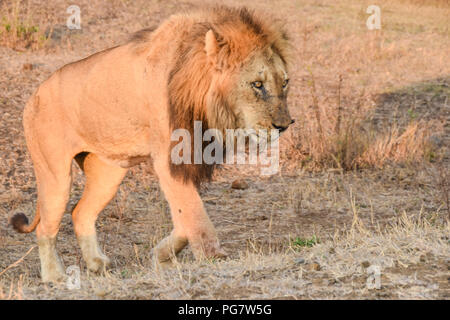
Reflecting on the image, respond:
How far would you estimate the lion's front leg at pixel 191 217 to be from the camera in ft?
14.1

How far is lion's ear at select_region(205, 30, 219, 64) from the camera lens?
4160 mm

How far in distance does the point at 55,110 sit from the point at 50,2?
7.18m

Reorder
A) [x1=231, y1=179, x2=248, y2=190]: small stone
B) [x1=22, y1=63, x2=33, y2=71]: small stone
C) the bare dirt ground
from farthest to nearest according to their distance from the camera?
1. [x1=22, y1=63, x2=33, y2=71]: small stone
2. [x1=231, y1=179, x2=248, y2=190]: small stone
3. the bare dirt ground

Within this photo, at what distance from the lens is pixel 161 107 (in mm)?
4430

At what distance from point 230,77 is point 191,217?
0.87 m

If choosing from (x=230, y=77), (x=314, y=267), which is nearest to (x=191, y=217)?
(x=230, y=77)

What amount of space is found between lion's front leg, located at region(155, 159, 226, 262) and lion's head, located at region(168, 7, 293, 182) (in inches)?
3.5

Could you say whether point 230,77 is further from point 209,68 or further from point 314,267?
point 314,267

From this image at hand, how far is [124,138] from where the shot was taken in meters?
4.78

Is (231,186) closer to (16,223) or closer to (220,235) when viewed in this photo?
(220,235)

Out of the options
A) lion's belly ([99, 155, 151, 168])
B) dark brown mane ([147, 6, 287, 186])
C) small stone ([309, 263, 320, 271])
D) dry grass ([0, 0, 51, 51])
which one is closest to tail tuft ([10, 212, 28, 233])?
lion's belly ([99, 155, 151, 168])

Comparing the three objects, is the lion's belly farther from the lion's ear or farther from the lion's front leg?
the lion's ear

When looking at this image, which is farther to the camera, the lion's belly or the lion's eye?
the lion's belly
